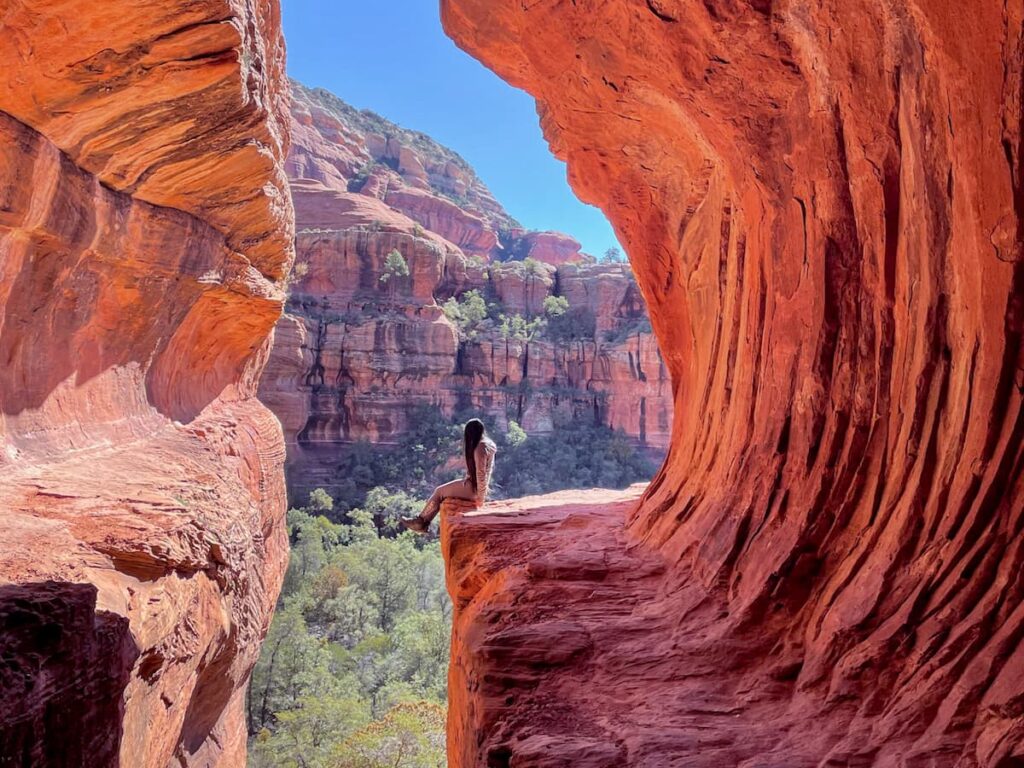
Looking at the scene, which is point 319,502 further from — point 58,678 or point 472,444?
point 58,678

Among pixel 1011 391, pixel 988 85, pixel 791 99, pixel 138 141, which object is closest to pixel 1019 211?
pixel 988 85

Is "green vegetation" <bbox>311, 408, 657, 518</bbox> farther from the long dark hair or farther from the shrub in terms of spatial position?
the long dark hair

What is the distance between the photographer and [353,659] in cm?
1439

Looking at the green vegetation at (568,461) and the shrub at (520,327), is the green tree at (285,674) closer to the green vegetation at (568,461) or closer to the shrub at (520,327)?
the green vegetation at (568,461)

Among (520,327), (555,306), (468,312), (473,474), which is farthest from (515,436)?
(473,474)

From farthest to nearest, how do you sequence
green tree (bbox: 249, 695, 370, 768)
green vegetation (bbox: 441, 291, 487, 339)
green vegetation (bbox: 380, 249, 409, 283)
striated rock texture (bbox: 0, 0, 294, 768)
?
green vegetation (bbox: 441, 291, 487, 339) < green vegetation (bbox: 380, 249, 409, 283) < green tree (bbox: 249, 695, 370, 768) < striated rock texture (bbox: 0, 0, 294, 768)

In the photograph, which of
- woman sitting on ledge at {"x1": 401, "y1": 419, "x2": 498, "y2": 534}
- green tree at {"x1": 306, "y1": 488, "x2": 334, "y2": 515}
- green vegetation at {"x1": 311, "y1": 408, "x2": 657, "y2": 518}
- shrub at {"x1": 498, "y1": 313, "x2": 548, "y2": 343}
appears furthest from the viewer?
shrub at {"x1": 498, "y1": 313, "x2": 548, "y2": 343}

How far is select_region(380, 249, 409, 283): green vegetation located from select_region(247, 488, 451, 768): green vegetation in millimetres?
12661

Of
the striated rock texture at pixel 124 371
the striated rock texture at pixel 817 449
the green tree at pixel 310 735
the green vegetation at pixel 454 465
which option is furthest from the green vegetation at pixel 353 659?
the striated rock texture at pixel 817 449

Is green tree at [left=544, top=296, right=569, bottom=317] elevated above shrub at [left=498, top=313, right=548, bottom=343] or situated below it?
above

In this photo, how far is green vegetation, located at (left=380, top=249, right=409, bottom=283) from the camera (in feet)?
99.7

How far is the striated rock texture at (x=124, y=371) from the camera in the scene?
2.73 m

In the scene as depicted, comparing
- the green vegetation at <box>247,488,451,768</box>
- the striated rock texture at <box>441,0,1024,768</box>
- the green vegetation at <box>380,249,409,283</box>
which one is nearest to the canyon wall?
the green vegetation at <box>380,249,409,283</box>

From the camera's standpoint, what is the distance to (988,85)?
2066 millimetres
